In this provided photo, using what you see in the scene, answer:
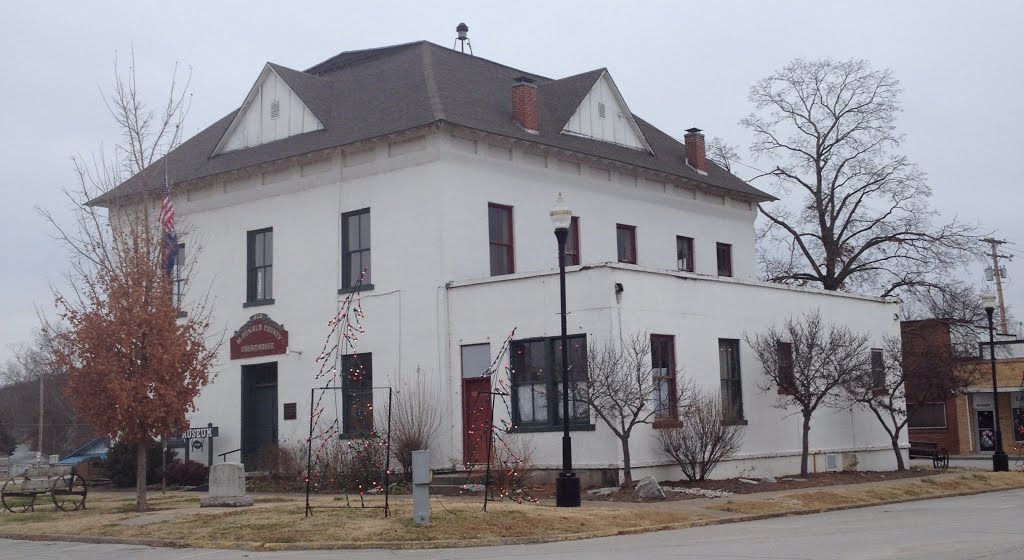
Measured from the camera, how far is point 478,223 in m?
27.6

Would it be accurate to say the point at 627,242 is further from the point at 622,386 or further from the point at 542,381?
the point at 622,386

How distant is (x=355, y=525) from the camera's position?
16.9 m

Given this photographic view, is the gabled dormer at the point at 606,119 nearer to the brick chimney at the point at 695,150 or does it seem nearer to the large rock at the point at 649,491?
the brick chimney at the point at 695,150

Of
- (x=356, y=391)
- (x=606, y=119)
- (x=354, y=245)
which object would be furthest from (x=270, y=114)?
(x=606, y=119)

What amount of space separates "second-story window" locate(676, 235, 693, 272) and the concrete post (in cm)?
1796

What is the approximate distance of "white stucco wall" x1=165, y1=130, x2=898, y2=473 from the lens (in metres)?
24.9

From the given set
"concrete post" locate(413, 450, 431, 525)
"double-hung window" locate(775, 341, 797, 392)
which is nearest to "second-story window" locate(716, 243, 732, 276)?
"double-hung window" locate(775, 341, 797, 392)

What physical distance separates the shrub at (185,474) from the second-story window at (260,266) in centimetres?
465

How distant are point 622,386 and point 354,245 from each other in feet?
30.6

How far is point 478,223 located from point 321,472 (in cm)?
704

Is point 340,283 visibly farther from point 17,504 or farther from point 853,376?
point 853,376

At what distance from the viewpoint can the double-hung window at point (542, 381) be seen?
2398cm

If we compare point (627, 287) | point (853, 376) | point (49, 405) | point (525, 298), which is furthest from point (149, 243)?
point (49, 405)

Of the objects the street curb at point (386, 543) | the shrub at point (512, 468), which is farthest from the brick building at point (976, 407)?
the street curb at point (386, 543)
